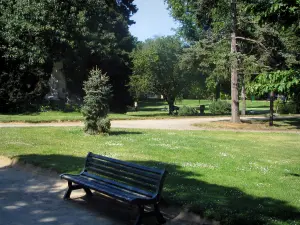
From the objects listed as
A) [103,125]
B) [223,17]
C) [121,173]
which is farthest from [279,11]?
[223,17]

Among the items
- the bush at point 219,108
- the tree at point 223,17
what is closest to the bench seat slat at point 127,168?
the tree at point 223,17

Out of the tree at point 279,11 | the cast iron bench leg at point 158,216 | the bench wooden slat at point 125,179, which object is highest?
the tree at point 279,11

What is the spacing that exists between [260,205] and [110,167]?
2.68 m

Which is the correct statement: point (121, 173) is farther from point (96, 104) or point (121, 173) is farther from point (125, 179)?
point (96, 104)

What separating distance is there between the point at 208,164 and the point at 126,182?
4.27 meters

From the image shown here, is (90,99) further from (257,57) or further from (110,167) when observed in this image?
(257,57)

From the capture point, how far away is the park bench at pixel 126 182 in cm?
591

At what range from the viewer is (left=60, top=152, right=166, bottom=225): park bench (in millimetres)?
5910

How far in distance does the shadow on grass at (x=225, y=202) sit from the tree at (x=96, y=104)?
6569 mm

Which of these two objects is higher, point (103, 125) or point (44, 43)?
point (44, 43)

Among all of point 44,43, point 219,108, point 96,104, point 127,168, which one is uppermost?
point 44,43

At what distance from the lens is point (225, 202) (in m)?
6.71

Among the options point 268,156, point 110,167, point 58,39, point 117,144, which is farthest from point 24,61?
point 110,167

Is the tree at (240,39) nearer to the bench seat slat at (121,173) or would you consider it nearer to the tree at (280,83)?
the tree at (280,83)
